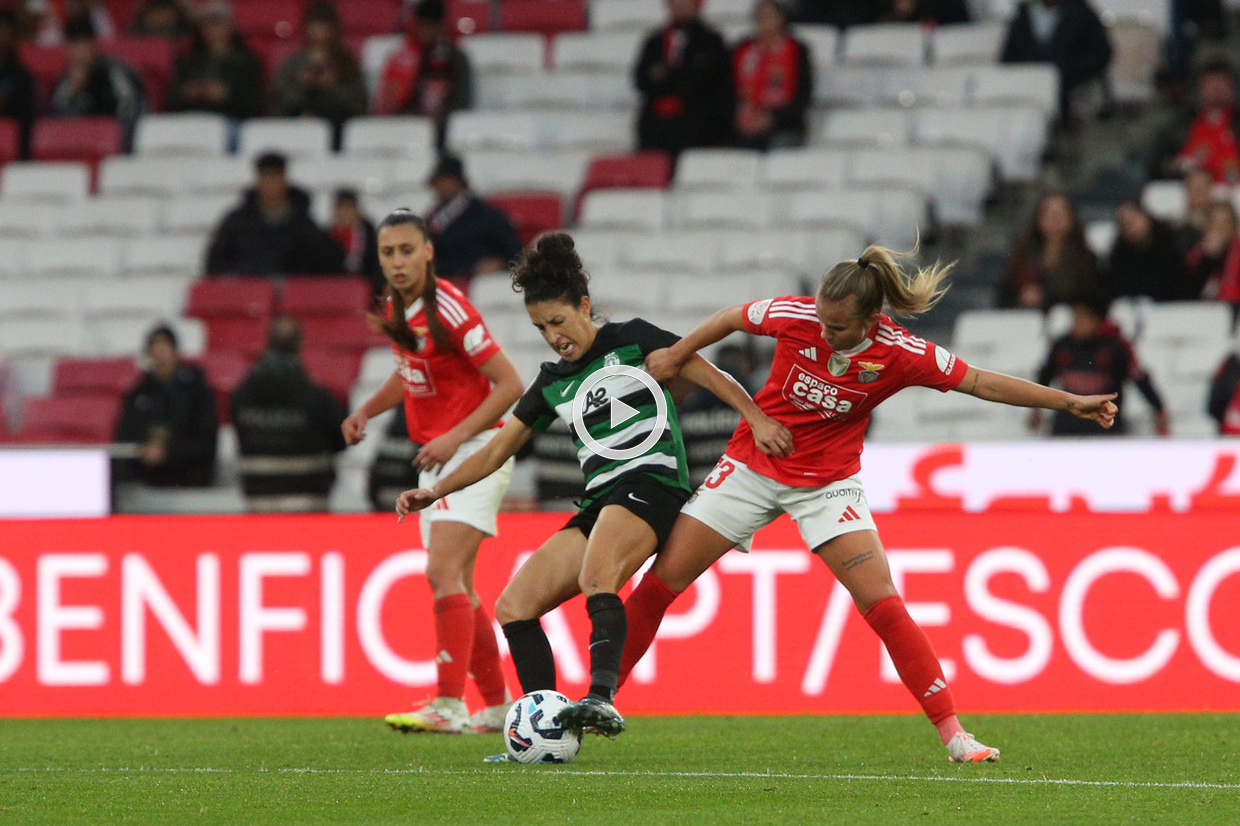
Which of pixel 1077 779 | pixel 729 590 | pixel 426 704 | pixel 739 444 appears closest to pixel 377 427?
pixel 729 590

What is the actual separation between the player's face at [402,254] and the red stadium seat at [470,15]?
29.0 feet

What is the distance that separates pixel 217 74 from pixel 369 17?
1558mm

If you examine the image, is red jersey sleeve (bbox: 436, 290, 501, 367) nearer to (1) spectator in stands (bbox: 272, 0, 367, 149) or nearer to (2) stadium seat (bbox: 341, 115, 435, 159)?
(2) stadium seat (bbox: 341, 115, 435, 159)

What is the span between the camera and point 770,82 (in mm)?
13141

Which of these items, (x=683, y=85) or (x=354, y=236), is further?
(x=683, y=85)

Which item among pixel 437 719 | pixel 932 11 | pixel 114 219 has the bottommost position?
pixel 437 719

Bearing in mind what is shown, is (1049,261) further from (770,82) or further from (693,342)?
(693,342)

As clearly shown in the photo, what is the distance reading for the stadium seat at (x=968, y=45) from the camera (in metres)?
13.3

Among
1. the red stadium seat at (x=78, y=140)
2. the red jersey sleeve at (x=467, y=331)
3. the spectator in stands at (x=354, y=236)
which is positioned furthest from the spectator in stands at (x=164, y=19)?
the red jersey sleeve at (x=467, y=331)

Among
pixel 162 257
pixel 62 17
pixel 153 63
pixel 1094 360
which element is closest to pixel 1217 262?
pixel 1094 360

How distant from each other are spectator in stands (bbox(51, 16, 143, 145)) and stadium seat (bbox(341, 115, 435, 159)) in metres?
2.09

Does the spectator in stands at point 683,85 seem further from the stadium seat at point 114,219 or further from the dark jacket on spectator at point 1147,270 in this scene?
the stadium seat at point 114,219

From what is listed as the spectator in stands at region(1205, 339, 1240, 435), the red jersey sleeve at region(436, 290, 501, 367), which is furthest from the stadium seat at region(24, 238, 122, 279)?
the spectator in stands at region(1205, 339, 1240, 435)

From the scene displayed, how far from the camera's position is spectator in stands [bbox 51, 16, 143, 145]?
15.0m
